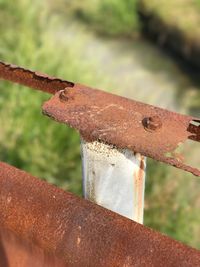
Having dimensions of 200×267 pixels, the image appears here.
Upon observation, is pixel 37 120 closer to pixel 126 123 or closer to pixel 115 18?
pixel 126 123

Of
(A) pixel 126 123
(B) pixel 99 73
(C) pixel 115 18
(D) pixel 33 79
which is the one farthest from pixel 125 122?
(C) pixel 115 18

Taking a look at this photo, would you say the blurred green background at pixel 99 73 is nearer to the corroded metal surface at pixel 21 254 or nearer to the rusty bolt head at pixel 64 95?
the corroded metal surface at pixel 21 254

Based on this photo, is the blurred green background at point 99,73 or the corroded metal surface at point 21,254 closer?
the corroded metal surface at point 21,254

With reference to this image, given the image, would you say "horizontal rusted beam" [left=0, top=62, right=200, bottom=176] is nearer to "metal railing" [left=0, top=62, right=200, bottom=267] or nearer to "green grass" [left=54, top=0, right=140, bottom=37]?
"metal railing" [left=0, top=62, right=200, bottom=267]

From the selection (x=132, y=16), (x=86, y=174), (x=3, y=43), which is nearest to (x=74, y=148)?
(x=3, y=43)

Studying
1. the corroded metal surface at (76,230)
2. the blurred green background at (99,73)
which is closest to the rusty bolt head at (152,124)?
the corroded metal surface at (76,230)

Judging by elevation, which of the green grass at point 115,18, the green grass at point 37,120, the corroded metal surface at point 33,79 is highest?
the green grass at point 115,18
